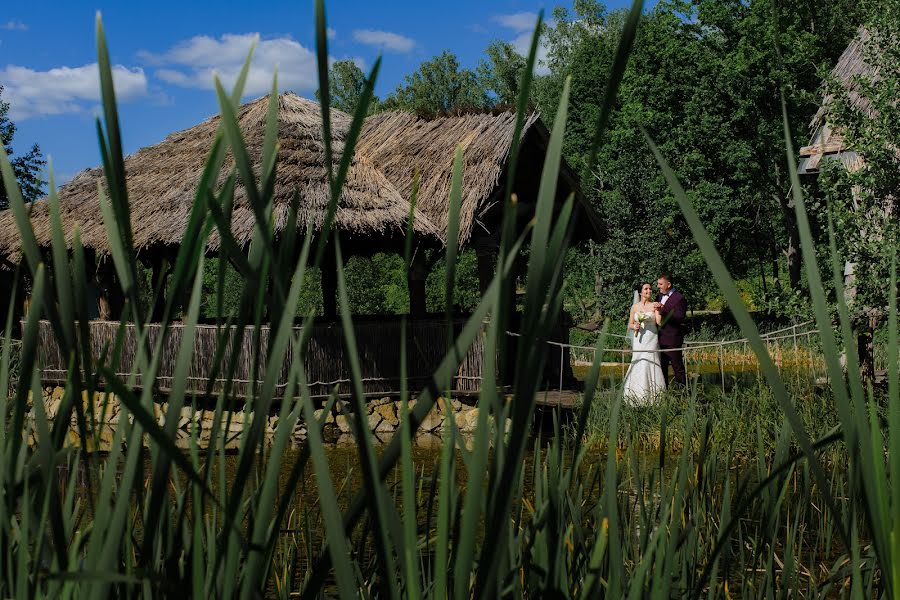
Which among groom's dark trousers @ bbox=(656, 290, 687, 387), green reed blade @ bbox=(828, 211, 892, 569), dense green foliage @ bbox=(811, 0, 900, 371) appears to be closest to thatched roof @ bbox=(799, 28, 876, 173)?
dense green foliage @ bbox=(811, 0, 900, 371)

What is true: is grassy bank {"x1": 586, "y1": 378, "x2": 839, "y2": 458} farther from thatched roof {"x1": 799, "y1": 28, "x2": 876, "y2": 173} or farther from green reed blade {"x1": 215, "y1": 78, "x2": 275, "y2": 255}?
green reed blade {"x1": 215, "y1": 78, "x2": 275, "y2": 255}

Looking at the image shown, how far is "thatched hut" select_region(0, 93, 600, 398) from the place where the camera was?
421 inches

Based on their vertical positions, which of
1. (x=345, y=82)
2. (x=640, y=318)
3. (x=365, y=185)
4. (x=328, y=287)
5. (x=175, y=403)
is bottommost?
(x=175, y=403)

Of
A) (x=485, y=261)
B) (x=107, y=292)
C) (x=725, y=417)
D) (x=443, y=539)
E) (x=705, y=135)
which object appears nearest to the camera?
(x=443, y=539)

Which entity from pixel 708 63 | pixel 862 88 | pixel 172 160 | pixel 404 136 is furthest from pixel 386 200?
pixel 708 63

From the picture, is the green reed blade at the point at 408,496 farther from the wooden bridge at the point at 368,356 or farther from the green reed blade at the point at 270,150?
the wooden bridge at the point at 368,356

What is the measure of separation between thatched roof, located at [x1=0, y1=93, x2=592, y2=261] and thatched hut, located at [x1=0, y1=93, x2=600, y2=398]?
0.02 meters

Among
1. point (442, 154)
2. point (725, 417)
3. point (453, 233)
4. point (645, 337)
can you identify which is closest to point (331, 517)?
point (453, 233)

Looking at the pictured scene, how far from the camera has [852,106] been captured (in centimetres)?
823

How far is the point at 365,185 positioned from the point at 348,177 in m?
0.33

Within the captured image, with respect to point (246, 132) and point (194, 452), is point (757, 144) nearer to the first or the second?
point (246, 132)

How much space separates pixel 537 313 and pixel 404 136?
12.1 meters

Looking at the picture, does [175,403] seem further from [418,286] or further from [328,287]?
[328,287]

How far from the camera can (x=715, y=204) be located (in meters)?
24.3
